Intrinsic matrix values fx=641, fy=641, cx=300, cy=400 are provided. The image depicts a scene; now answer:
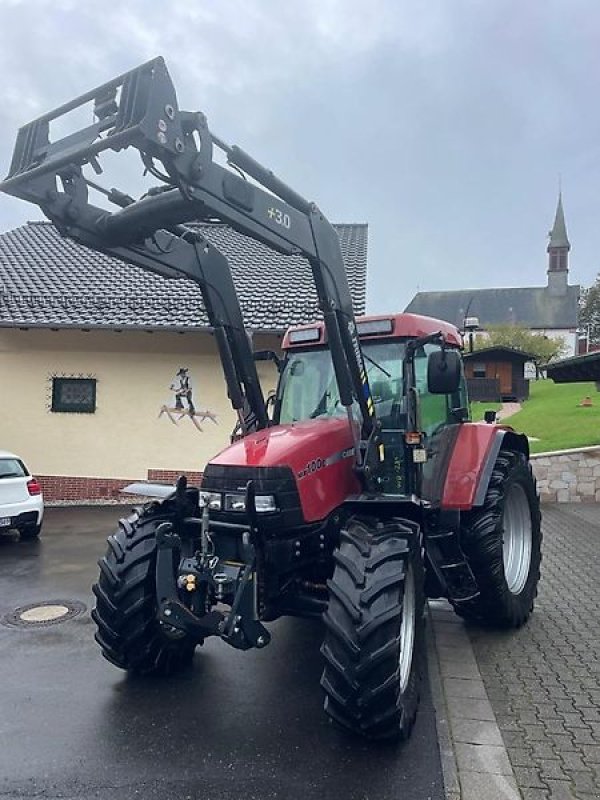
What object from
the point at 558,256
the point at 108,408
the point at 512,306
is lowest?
the point at 108,408

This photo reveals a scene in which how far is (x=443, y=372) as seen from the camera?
4188mm

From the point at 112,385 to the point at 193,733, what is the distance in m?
9.14

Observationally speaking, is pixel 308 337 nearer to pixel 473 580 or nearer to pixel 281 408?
pixel 281 408

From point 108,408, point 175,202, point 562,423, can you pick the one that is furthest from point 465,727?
point 562,423

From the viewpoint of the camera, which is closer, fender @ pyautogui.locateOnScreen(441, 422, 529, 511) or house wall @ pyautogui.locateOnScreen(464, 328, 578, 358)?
fender @ pyautogui.locateOnScreen(441, 422, 529, 511)

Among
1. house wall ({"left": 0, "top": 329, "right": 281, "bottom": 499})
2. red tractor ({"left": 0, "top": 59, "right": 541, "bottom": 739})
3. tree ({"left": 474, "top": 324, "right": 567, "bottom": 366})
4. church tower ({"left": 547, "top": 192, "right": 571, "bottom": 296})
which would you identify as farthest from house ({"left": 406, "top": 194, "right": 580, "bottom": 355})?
red tractor ({"left": 0, "top": 59, "right": 541, "bottom": 739})

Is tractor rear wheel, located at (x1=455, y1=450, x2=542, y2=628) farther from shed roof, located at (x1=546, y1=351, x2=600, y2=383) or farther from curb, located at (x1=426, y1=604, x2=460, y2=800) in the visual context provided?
shed roof, located at (x1=546, y1=351, x2=600, y2=383)

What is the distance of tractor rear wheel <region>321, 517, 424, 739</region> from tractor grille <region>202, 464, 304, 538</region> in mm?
373

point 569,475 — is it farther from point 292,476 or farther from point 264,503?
point 264,503

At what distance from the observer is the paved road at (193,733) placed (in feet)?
10.3

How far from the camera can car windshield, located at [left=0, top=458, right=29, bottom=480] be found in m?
9.08

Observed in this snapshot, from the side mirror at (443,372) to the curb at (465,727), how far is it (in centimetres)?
199

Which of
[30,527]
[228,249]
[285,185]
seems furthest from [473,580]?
[228,249]

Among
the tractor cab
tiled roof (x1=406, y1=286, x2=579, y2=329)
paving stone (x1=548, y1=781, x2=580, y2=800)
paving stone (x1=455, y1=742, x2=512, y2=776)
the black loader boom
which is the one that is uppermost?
tiled roof (x1=406, y1=286, x2=579, y2=329)
